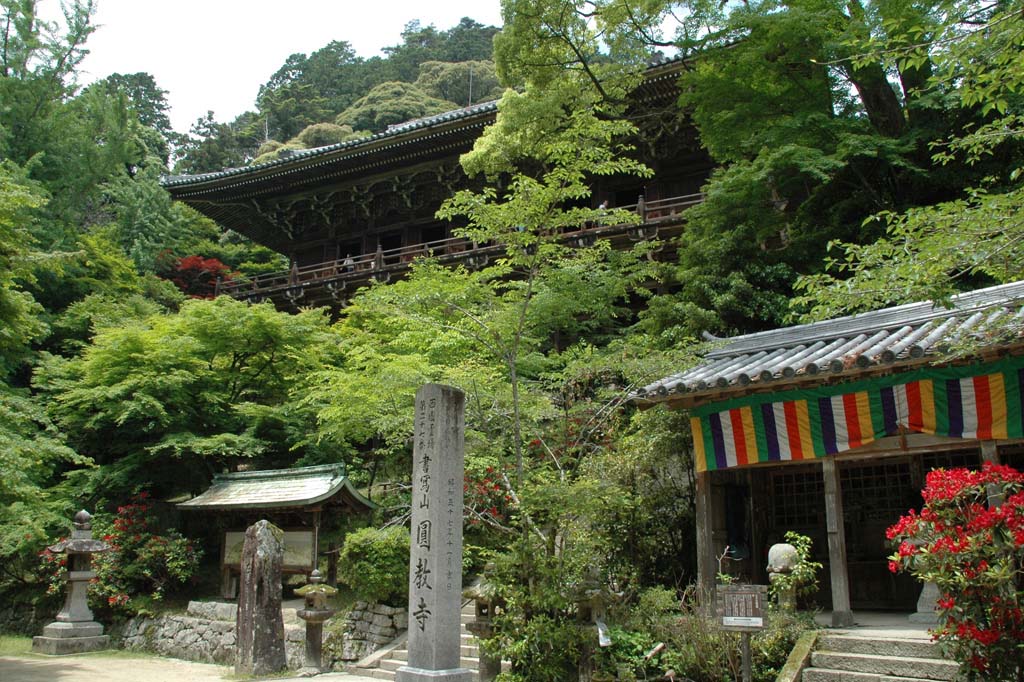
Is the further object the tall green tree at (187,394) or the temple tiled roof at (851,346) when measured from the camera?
the tall green tree at (187,394)

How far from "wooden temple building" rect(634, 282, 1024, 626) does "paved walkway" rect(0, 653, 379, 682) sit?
5908 mm

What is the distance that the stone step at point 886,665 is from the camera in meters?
6.86

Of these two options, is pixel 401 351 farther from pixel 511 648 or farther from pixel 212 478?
pixel 511 648

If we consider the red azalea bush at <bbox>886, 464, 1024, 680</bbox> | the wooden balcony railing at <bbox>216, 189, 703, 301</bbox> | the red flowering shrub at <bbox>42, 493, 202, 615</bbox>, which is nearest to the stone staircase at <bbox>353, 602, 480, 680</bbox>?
the red flowering shrub at <bbox>42, 493, 202, 615</bbox>

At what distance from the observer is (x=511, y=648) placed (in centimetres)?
784

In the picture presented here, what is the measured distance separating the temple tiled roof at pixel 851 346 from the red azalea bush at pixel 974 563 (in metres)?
1.57

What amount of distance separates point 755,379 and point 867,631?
295 centimetres

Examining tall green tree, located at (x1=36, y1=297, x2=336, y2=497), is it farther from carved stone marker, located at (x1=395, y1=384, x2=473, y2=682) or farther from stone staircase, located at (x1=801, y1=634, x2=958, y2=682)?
stone staircase, located at (x1=801, y1=634, x2=958, y2=682)

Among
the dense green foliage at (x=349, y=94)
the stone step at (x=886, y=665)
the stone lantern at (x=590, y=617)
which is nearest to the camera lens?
the stone step at (x=886, y=665)

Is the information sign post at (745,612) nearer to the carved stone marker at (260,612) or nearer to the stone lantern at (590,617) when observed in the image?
the stone lantern at (590,617)

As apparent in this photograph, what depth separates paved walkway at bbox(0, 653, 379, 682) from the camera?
10.3m

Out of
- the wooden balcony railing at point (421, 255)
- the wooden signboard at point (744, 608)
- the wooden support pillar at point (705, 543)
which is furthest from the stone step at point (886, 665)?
the wooden balcony railing at point (421, 255)

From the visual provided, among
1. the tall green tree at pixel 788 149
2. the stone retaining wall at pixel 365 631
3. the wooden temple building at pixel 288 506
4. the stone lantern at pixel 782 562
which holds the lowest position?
the stone retaining wall at pixel 365 631

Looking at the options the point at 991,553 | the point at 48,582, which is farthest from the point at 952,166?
the point at 48,582
